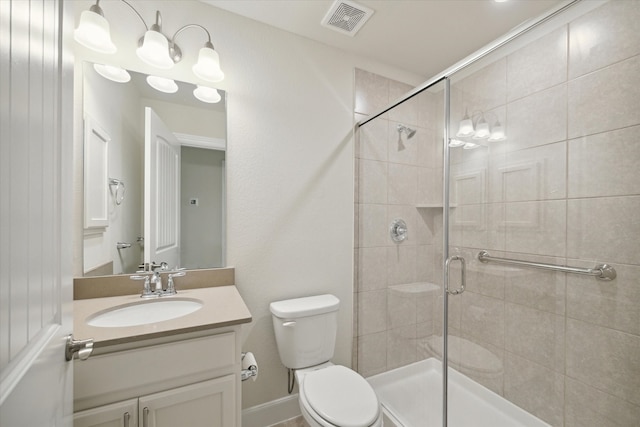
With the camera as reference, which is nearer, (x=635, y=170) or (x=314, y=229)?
(x=635, y=170)

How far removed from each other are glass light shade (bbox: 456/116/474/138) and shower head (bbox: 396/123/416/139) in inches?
10.3

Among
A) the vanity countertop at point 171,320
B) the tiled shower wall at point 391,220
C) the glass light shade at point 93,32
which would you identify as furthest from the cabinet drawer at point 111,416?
the glass light shade at point 93,32

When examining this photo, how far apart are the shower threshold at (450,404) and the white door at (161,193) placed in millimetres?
1541

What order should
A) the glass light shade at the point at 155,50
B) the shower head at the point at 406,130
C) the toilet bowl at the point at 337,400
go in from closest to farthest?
the toilet bowl at the point at 337,400 → the glass light shade at the point at 155,50 → the shower head at the point at 406,130

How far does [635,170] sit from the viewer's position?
3.60 ft

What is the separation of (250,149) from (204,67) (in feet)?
1.57

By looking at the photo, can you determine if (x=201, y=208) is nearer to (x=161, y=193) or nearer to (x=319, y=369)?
(x=161, y=193)

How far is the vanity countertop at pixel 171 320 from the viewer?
2.93ft

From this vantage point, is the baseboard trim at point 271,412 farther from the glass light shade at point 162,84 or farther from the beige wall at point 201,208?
the glass light shade at point 162,84

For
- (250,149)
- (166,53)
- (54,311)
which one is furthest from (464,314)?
(166,53)

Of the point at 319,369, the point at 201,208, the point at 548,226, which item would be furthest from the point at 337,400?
the point at 548,226

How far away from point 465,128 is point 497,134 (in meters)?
0.17

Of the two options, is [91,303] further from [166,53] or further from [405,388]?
[405,388]

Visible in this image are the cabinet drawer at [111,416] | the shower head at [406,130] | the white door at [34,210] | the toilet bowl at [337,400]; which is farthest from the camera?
the shower head at [406,130]
